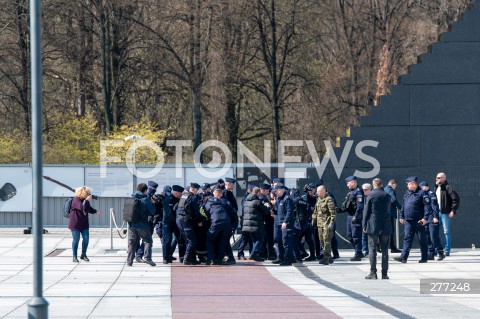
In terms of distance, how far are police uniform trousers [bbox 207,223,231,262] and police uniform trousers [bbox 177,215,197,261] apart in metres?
0.32

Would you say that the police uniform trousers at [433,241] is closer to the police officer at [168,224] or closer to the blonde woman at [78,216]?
the police officer at [168,224]

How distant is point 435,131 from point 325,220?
572 cm

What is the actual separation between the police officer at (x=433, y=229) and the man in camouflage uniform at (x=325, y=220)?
212 centimetres

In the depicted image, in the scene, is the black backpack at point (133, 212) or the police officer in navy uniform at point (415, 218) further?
the police officer in navy uniform at point (415, 218)

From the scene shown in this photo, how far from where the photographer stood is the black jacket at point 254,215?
2305 centimetres

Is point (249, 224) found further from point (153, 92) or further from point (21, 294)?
point (153, 92)

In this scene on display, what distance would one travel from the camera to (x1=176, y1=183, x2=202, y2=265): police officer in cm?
2228

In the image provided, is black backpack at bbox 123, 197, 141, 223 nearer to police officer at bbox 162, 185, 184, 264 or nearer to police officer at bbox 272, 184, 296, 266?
police officer at bbox 162, 185, 184, 264

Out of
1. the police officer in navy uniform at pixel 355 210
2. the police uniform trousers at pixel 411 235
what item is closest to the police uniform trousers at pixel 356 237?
the police officer in navy uniform at pixel 355 210

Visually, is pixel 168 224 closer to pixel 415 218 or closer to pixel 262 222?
pixel 262 222

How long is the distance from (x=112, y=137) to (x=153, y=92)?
3949 mm

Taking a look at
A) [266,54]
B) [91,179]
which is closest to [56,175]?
[91,179]

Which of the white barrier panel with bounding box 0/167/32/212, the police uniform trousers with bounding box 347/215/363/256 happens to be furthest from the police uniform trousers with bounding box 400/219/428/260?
the white barrier panel with bounding box 0/167/32/212

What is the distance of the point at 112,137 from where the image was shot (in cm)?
4472
